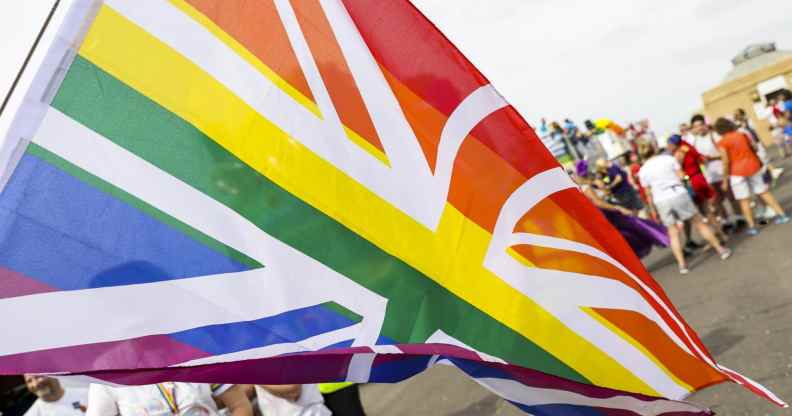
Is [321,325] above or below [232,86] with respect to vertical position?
below

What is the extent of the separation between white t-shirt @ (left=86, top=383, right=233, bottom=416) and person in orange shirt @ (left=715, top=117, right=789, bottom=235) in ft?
24.4

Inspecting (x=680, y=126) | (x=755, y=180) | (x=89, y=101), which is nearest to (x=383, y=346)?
(x=89, y=101)

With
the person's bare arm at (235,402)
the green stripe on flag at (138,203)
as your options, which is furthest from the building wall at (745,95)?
the green stripe on flag at (138,203)

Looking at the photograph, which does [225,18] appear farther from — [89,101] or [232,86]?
[89,101]

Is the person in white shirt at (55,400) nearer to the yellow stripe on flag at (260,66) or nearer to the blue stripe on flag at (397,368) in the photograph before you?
the blue stripe on flag at (397,368)

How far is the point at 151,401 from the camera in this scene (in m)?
3.04

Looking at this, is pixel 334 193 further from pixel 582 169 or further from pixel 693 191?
Result: pixel 693 191

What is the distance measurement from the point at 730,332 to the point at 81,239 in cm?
507

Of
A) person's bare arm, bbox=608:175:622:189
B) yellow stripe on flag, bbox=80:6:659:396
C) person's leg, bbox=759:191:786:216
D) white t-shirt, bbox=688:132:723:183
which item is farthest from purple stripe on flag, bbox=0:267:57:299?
person's bare arm, bbox=608:175:622:189

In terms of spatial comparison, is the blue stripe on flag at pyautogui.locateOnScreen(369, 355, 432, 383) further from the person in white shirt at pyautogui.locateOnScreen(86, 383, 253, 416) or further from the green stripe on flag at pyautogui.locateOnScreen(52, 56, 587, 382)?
the person in white shirt at pyautogui.locateOnScreen(86, 383, 253, 416)

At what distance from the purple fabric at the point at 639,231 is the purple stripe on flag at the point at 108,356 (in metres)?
7.06

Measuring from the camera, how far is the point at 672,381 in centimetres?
223

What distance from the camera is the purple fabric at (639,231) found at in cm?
803

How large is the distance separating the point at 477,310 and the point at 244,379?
68 centimetres
